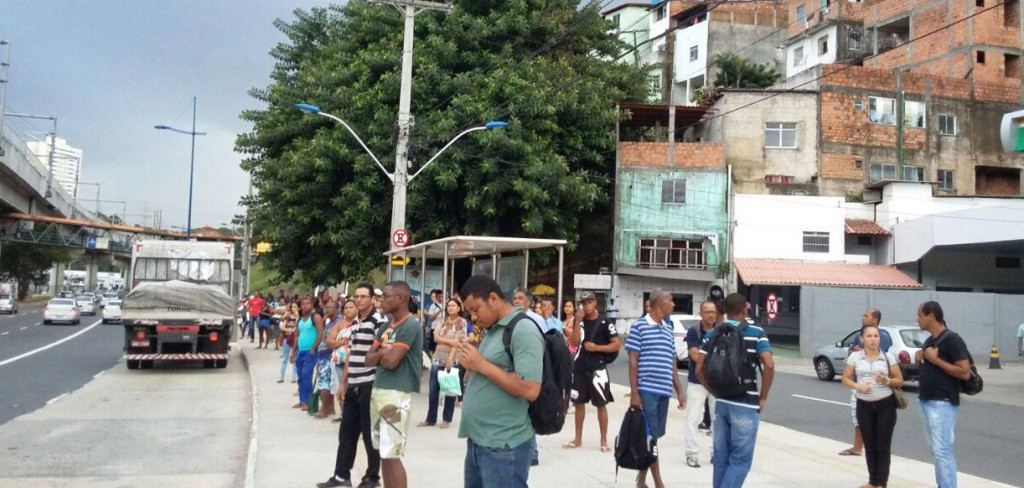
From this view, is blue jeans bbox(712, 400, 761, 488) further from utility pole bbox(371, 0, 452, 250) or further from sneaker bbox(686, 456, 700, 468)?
utility pole bbox(371, 0, 452, 250)

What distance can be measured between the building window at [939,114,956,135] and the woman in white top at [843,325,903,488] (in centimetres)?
3791

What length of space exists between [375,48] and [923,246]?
21929 millimetres

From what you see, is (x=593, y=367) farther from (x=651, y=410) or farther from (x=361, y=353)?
(x=361, y=353)

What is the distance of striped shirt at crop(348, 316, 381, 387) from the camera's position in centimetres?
752

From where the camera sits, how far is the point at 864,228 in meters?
36.6

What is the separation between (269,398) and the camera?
576 inches

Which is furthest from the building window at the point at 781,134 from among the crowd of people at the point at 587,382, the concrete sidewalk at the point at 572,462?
the crowd of people at the point at 587,382

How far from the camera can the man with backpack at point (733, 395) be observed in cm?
630

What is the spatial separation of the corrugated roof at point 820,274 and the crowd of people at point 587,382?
25.4m

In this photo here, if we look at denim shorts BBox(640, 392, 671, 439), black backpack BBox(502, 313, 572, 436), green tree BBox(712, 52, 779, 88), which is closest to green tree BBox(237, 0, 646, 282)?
green tree BBox(712, 52, 779, 88)

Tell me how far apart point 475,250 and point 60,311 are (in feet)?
109

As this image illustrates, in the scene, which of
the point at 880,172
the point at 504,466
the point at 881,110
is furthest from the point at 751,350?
the point at 881,110

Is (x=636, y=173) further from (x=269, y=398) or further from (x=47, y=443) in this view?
(x=47, y=443)

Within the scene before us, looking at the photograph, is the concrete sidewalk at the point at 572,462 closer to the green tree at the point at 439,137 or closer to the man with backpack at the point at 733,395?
the man with backpack at the point at 733,395
